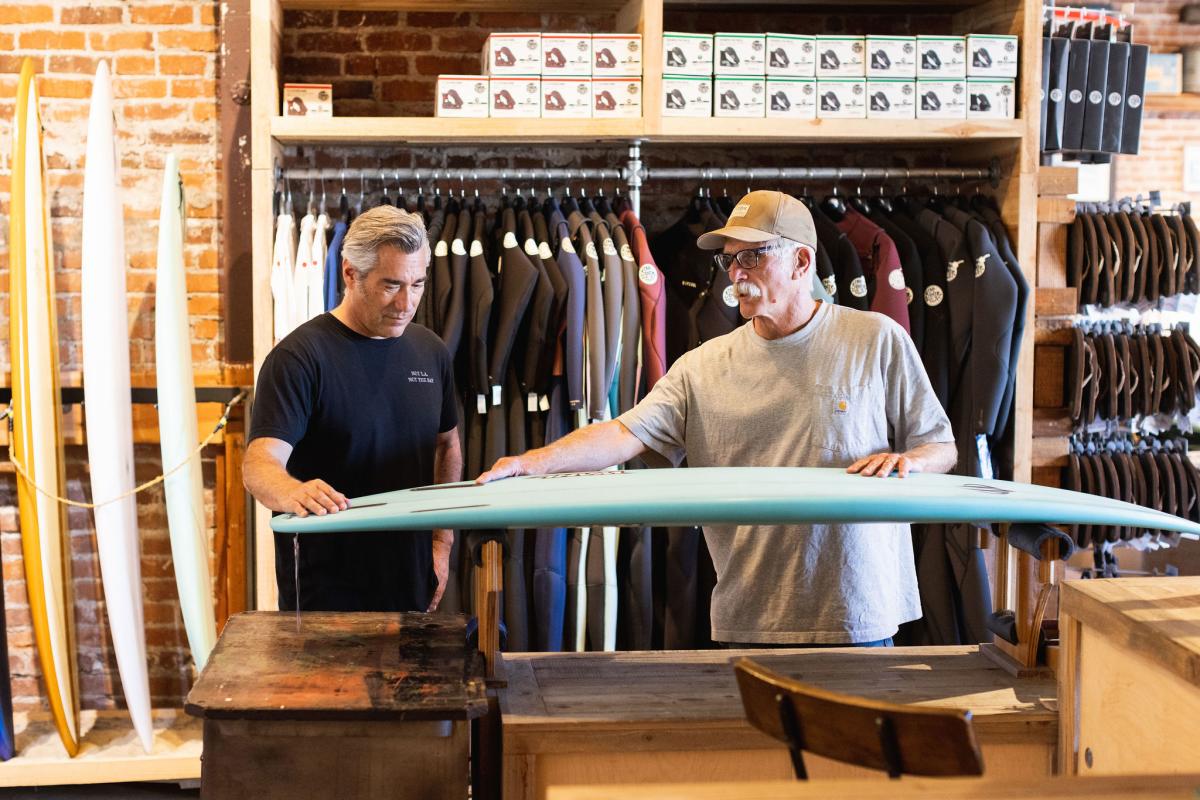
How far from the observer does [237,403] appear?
3.79 m

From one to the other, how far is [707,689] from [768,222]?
93cm

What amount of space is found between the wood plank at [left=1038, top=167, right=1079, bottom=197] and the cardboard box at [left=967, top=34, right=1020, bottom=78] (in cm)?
31

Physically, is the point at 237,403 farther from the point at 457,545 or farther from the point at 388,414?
the point at 388,414

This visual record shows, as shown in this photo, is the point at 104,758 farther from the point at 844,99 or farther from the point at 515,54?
the point at 844,99

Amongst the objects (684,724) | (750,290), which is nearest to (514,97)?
(750,290)

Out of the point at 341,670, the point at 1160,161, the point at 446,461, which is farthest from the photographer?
the point at 1160,161

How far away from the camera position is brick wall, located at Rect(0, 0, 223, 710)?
380 cm

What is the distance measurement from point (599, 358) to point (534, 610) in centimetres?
72

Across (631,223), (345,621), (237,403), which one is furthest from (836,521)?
(237,403)

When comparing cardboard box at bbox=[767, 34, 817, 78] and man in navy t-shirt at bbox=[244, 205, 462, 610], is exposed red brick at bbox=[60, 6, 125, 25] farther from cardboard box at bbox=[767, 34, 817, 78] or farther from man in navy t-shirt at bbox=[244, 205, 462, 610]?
cardboard box at bbox=[767, 34, 817, 78]

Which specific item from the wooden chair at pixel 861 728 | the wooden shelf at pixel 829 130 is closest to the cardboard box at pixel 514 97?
the wooden shelf at pixel 829 130

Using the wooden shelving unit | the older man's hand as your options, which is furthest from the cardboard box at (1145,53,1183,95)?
the older man's hand

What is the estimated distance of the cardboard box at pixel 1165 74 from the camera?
5.76m

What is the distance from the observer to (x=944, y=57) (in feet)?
11.8
